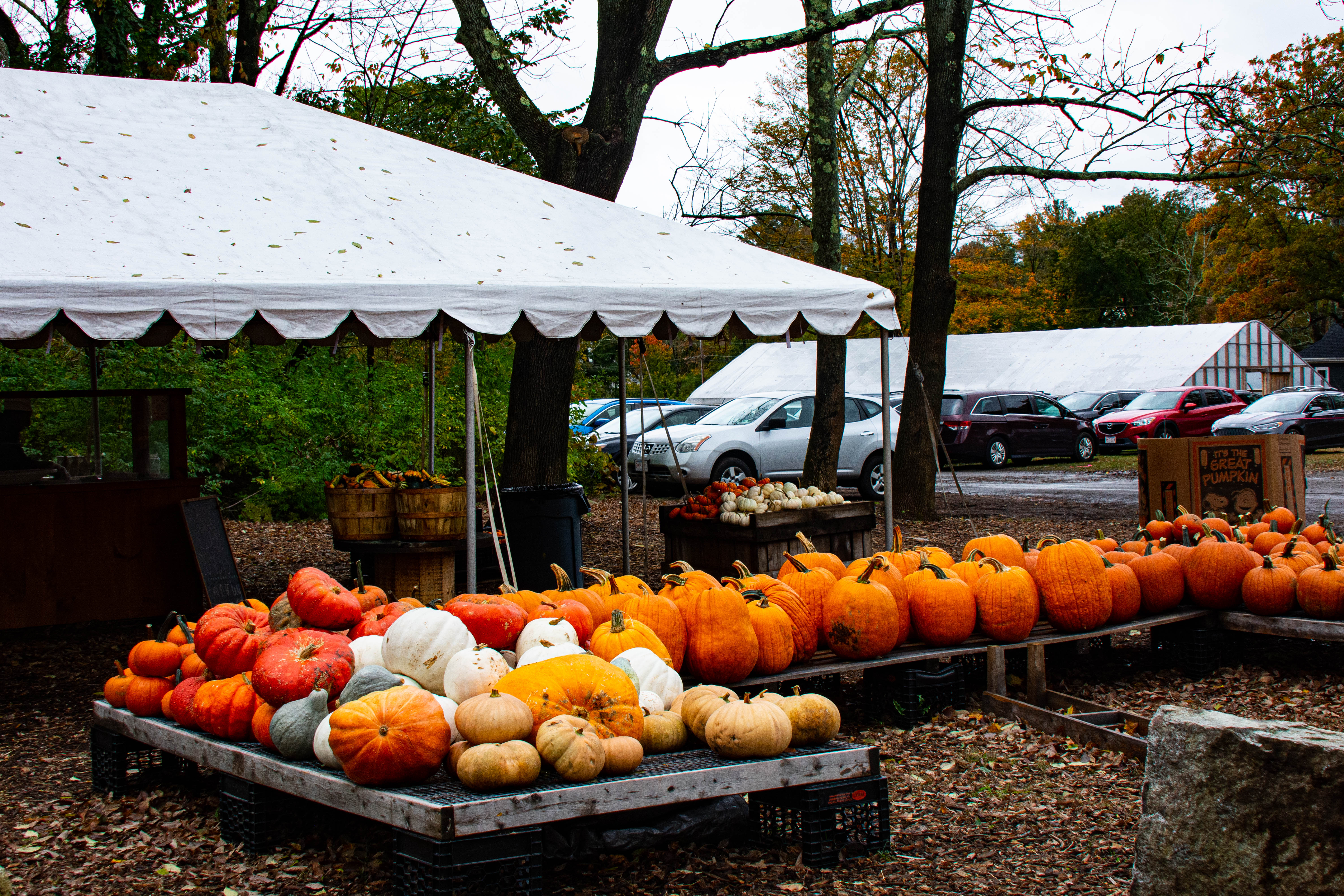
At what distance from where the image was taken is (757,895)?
10.8 ft

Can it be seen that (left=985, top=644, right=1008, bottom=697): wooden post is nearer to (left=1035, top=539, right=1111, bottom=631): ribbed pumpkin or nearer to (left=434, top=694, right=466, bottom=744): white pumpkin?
(left=1035, top=539, right=1111, bottom=631): ribbed pumpkin

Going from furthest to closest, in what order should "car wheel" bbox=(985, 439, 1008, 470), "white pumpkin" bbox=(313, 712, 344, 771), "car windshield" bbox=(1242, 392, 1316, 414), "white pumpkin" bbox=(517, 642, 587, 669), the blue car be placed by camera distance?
"car windshield" bbox=(1242, 392, 1316, 414) < "car wheel" bbox=(985, 439, 1008, 470) < the blue car < "white pumpkin" bbox=(517, 642, 587, 669) < "white pumpkin" bbox=(313, 712, 344, 771)

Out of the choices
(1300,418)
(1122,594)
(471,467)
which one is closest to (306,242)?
(471,467)

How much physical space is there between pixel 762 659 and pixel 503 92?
7.03 metres

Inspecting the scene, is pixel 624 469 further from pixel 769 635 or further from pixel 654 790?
pixel 654 790

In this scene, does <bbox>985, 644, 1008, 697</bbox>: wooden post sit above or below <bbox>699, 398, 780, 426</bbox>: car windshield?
below

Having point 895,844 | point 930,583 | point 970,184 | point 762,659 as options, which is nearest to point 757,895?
point 895,844

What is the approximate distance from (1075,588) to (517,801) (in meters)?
3.56

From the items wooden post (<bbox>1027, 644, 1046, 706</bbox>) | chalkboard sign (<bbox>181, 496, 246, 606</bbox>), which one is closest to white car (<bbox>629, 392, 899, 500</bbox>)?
chalkboard sign (<bbox>181, 496, 246, 606</bbox>)

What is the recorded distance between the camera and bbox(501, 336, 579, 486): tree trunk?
9484 millimetres

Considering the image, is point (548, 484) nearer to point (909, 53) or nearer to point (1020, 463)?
point (1020, 463)

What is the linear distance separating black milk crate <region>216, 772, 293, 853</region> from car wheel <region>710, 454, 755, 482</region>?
11.8m

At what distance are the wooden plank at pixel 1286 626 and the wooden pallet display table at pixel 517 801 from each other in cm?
320

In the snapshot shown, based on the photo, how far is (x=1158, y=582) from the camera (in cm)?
590
